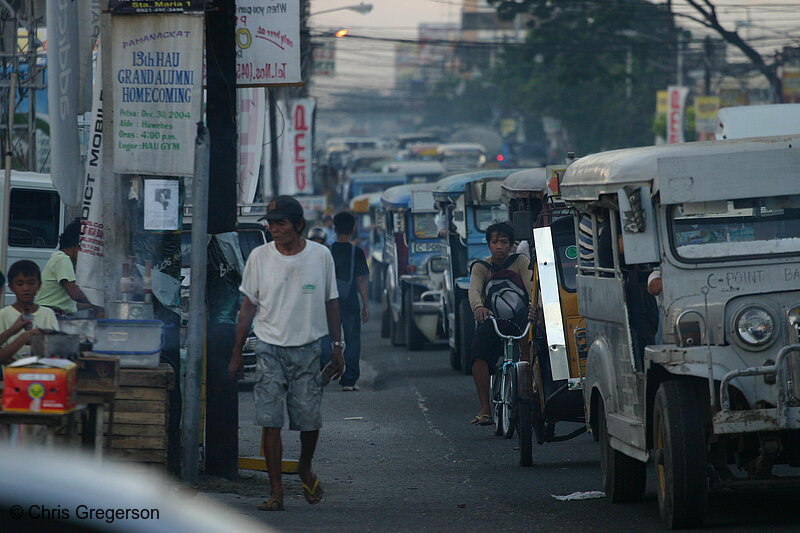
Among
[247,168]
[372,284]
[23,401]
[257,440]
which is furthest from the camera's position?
[372,284]

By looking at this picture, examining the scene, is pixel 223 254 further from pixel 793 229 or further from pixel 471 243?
pixel 471 243

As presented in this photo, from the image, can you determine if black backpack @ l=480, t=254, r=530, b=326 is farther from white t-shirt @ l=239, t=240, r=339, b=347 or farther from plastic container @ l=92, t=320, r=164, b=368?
plastic container @ l=92, t=320, r=164, b=368

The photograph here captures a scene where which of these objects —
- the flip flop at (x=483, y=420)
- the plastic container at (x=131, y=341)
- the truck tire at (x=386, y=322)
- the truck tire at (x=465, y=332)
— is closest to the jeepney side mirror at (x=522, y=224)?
the flip flop at (x=483, y=420)

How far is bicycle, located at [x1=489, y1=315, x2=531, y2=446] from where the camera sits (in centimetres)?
1073

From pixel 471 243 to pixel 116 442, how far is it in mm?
11383

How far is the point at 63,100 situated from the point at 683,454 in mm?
5699

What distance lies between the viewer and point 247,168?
16.4 m

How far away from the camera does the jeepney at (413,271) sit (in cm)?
2103

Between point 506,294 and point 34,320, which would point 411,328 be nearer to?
point 506,294

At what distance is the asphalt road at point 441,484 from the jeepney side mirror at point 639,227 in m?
1.55

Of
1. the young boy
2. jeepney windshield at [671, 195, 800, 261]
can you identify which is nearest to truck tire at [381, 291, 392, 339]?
the young boy

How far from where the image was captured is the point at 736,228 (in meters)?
7.74

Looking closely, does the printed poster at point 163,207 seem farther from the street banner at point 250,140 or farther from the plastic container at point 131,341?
the street banner at point 250,140

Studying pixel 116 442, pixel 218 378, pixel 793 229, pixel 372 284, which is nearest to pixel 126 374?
pixel 116 442
